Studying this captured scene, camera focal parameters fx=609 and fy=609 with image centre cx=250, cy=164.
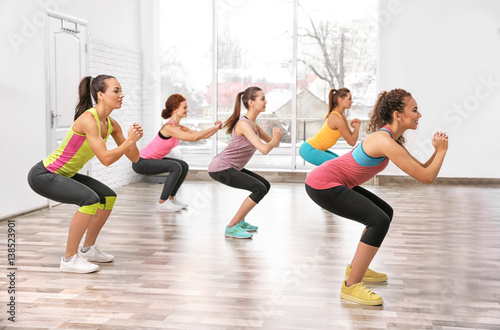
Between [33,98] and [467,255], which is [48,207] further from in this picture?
[467,255]

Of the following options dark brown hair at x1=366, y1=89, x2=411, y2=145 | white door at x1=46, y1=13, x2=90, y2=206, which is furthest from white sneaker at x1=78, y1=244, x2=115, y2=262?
white door at x1=46, y1=13, x2=90, y2=206

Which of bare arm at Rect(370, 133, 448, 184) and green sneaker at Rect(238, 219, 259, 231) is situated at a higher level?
bare arm at Rect(370, 133, 448, 184)

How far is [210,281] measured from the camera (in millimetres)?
3516

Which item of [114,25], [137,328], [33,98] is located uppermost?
[114,25]

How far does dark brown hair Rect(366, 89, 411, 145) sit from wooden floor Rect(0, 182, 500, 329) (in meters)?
0.92

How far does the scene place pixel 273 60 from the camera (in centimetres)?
870

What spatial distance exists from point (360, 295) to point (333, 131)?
115 inches

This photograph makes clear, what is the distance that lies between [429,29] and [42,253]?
5.91 meters

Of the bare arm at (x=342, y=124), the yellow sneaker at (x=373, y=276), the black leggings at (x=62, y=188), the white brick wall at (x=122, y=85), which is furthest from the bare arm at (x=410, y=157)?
the white brick wall at (x=122, y=85)

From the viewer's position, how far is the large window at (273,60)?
849cm

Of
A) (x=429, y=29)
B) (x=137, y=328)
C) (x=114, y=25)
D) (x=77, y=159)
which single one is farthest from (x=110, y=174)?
(x=137, y=328)

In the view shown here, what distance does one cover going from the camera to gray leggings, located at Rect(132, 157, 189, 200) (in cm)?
589

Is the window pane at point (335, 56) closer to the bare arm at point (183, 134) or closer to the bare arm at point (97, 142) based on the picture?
the bare arm at point (183, 134)

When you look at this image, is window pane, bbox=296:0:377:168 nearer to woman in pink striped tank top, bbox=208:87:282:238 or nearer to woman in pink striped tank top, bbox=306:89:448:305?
woman in pink striped tank top, bbox=208:87:282:238
